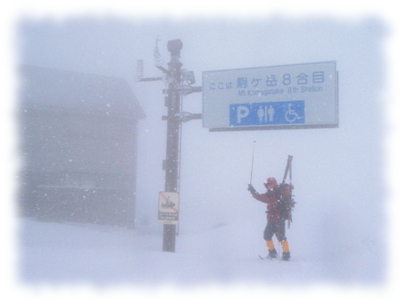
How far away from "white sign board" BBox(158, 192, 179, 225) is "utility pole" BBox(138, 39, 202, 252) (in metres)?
0.17

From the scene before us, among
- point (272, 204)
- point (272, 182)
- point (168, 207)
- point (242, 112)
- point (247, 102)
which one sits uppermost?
point (247, 102)

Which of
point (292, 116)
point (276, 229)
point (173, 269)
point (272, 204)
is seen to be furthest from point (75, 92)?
point (173, 269)

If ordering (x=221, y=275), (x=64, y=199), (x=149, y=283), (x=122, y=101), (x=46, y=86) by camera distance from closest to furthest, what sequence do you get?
(x=149, y=283), (x=221, y=275), (x=64, y=199), (x=46, y=86), (x=122, y=101)

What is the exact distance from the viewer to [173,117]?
38.1 feet

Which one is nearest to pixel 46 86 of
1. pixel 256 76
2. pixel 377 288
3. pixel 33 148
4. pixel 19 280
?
pixel 33 148

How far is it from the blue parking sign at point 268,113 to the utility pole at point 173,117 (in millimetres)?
1107

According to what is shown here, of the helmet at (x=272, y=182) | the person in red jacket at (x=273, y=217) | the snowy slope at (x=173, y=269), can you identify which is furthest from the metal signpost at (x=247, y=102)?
the snowy slope at (x=173, y=269)

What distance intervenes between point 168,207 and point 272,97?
3579 mm

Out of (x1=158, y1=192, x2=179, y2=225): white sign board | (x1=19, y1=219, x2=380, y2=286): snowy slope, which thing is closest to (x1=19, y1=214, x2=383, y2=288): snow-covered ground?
(x1=19, y1=219, x2=380, y2=286): snowy slope

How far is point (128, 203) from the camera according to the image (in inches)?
1038

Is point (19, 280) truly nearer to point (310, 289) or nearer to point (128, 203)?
point (310, 289)

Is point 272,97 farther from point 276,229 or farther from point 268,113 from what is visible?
point 276,229

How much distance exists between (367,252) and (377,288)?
2601 millimetres

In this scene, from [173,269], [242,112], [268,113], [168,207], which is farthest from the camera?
[242,112]
